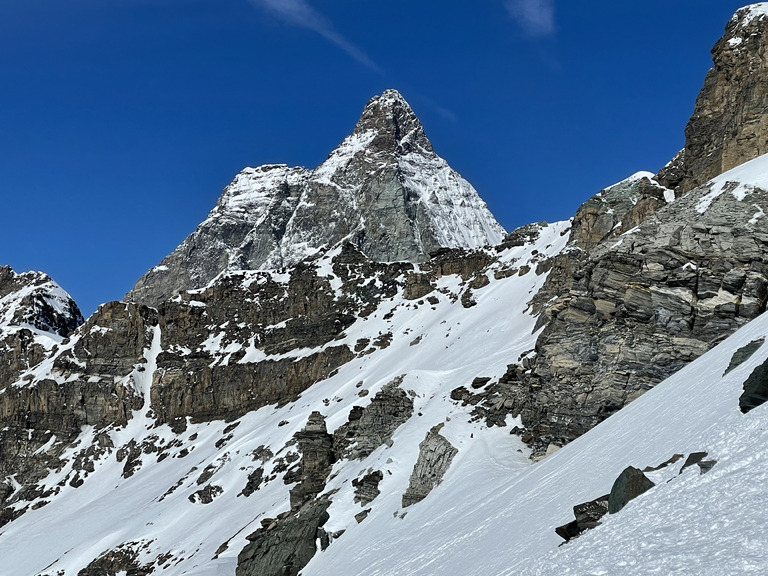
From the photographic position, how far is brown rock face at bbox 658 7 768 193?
5084 centimetres

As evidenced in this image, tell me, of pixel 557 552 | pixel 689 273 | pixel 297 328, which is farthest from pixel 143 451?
pixel 557 552

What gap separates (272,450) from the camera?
88.6m

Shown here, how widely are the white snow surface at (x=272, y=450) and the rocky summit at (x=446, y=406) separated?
14.3 inches

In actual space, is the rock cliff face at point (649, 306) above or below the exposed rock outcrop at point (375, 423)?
below

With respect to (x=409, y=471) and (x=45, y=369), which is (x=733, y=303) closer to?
(x=409, y=471)

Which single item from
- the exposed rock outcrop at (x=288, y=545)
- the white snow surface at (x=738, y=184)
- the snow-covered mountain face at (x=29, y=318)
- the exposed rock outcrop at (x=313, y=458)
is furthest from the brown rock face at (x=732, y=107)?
the snow-covered mountain face at (x=29, y=318)

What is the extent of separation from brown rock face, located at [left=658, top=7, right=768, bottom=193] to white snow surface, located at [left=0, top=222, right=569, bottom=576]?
711 inches

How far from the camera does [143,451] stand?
11488 centimetres

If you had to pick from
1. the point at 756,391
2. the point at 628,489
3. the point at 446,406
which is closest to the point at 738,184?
the point at 446,406

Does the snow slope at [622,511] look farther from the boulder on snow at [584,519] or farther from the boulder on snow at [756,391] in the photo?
the boulder on snow at [584,519]

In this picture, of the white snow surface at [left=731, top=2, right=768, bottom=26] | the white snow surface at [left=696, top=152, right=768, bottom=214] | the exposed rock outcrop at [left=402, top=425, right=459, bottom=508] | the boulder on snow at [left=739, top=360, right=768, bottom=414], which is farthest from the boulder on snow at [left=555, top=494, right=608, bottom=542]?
the white snow surface at [left=731, top=2, right=768, bottom=26]

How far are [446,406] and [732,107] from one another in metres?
28.0

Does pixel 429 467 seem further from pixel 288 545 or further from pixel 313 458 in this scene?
pixel 313 458

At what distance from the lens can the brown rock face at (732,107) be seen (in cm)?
5084
